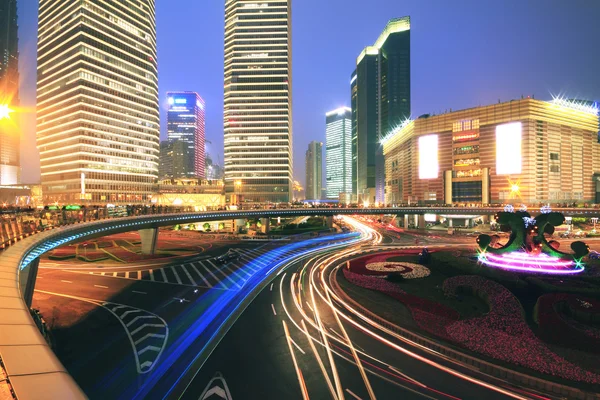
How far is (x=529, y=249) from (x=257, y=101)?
462ft

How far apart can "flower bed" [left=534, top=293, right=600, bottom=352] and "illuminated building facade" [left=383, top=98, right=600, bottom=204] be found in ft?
333

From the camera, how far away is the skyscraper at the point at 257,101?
514 ft

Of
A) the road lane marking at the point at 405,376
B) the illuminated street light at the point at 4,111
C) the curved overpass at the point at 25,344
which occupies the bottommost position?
the road lane marking at the point at 405,376

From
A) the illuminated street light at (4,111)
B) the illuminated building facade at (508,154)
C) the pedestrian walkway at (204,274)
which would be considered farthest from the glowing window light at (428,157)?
the illuminated street light at (4,111)

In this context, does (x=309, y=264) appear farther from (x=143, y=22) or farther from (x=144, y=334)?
(x=143, y=22)

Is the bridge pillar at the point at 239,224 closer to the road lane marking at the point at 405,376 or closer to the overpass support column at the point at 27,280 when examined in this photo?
the overpass support column at the point at 27,280

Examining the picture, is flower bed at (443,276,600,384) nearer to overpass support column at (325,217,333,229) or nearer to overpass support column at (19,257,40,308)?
overpass support column at (19,257,40,308)

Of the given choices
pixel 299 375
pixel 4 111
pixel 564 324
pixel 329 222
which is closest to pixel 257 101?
pixel 329 222

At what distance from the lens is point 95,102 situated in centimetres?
13025

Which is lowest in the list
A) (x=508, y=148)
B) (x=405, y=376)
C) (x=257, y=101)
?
(x=405, y=376)

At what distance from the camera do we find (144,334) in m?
23.8

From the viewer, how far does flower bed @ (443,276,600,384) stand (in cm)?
1819

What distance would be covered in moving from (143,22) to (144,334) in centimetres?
17348

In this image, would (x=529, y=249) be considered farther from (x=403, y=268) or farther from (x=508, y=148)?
(x=508, y=148)
